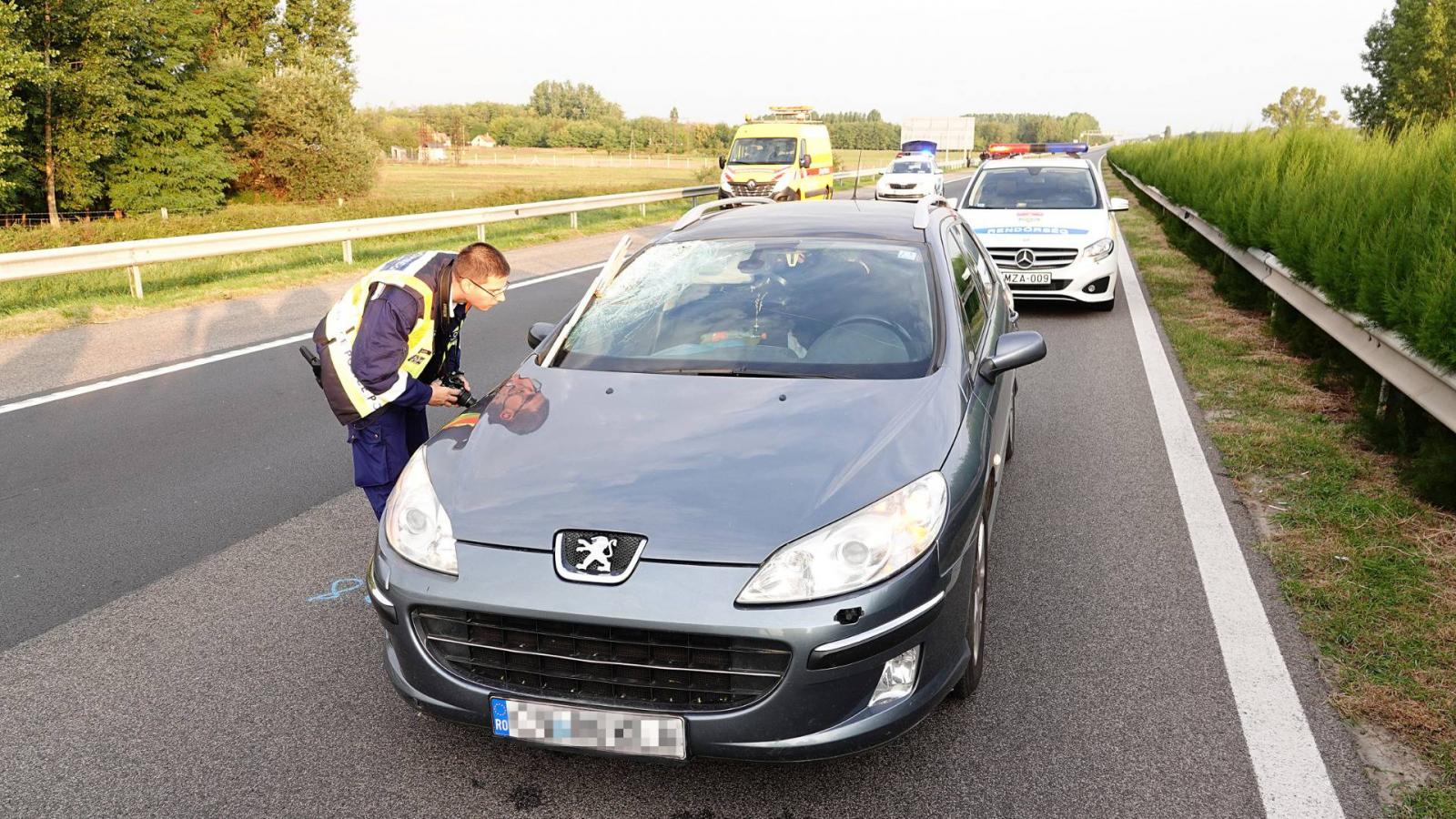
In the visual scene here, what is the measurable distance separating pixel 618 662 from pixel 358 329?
6.20 feet

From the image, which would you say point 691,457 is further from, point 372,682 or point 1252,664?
point 1252,664

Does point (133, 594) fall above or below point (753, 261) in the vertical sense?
below

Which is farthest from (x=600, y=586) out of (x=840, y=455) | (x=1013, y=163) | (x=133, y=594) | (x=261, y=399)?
(x=1013, y=163)

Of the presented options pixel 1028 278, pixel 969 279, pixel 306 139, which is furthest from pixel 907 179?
pixel 969 279

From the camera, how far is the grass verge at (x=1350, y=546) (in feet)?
10.6

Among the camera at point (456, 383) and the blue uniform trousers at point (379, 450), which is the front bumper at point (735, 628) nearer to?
the blue uniform trousers at point (379, 450)

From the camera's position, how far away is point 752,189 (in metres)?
25.9

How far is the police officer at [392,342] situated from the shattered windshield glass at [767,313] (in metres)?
0.47

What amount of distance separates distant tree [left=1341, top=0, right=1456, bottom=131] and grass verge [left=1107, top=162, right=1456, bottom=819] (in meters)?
61.2

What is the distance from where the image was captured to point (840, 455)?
3066 mm

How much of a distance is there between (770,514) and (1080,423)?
4.58 metres

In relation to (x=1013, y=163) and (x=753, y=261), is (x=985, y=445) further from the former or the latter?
(x=1013, y=163)

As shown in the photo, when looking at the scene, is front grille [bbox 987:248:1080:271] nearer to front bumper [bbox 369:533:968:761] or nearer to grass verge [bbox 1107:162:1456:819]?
grass verge [bbox 1107:162:1456:819]

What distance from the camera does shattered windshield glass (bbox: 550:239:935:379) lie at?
151 inches
